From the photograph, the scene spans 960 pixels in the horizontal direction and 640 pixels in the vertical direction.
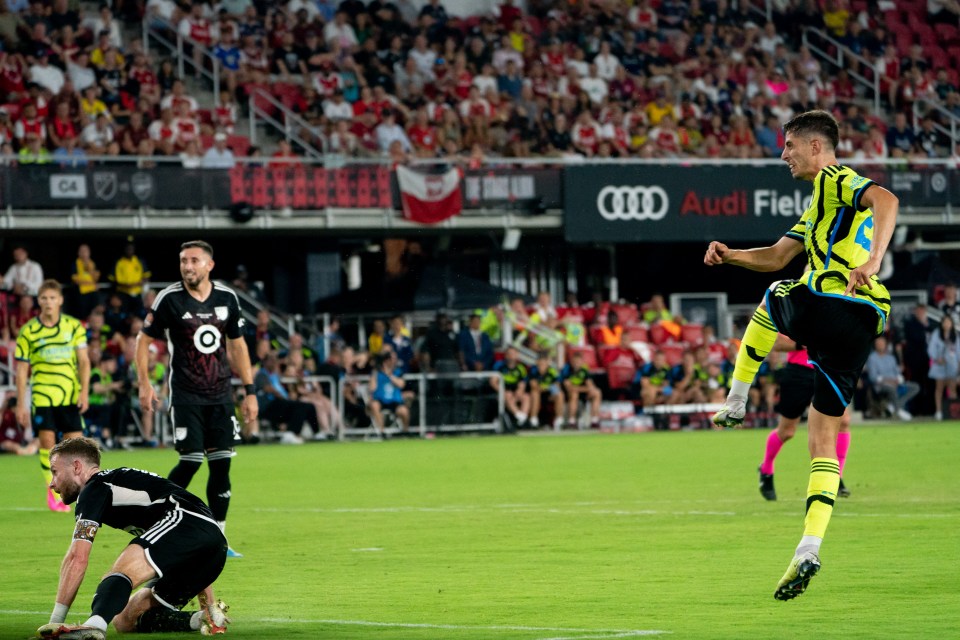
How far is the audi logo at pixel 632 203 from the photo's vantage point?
30.6 meters

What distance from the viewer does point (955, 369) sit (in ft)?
98.7

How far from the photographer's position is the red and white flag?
29.2 m

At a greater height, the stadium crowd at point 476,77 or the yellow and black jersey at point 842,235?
the stadium crowd at point 476,77

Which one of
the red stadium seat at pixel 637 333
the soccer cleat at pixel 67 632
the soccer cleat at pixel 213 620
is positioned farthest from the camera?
the red stadium seat at pixel 637 333

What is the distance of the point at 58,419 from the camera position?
15531 mm

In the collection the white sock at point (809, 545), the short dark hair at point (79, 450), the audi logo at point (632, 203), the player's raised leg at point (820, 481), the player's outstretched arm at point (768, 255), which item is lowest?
the white sock at point (809, 545)

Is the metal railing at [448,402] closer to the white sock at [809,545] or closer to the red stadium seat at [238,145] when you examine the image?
the red stadium seat at [238,145]

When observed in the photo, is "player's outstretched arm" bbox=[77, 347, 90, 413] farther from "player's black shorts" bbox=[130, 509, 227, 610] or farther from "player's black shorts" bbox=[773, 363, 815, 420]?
"player's black shorts" bbox=[130, 509, 227, 610]

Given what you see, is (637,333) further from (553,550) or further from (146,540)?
(146,540)

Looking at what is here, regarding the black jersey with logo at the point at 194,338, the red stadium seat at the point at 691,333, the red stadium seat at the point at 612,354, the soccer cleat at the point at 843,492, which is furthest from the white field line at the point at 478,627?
the red stadium seat at the point at 691,333

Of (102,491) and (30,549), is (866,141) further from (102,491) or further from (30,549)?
(102,491)

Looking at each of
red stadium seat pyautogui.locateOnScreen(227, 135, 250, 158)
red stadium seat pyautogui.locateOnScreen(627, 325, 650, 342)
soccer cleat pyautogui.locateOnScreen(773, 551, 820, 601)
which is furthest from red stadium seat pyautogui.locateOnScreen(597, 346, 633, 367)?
soccer cleat pyautogui.locateOnScreen(773, 551, 820, 601)

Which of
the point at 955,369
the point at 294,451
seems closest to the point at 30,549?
the point at 294,451

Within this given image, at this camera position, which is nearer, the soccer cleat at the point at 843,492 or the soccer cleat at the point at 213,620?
the soccer cleat at the point at 213,620
